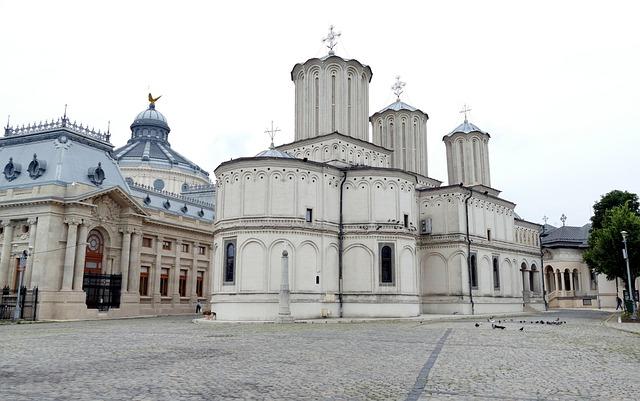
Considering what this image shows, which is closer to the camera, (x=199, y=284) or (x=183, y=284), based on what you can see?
(x=183, y=284)

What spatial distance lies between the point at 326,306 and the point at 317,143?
14169mm

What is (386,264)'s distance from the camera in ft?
137

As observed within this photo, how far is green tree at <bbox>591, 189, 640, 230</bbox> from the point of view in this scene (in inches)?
2029

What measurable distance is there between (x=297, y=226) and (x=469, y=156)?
28365mm

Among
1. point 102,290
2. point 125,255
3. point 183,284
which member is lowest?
point 102,290

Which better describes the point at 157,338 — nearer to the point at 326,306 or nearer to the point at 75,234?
the point at 326,306

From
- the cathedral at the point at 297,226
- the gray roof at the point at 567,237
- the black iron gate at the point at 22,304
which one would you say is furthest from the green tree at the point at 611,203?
the black iron gate at the point at 22,304

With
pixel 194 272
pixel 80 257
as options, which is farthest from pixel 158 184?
pixel 80 257

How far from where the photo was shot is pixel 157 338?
71.8 feet

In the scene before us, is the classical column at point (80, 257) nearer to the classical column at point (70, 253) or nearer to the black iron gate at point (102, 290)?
the classical column at point (70, 253)

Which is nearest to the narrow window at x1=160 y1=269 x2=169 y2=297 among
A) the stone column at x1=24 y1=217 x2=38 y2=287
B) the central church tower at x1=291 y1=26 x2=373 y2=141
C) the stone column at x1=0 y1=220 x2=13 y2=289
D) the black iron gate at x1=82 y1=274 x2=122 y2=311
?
the black iron gate at x1=82 y1=274 x2=122 y2=311

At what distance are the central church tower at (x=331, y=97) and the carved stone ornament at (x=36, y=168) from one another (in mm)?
21270

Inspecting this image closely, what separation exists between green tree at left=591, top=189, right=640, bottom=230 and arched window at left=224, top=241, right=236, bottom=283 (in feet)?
113

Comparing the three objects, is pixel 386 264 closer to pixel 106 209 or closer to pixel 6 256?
pixel 106 209
